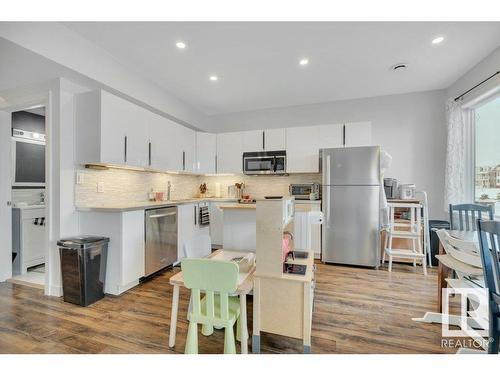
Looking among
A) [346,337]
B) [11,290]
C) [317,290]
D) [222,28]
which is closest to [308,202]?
[317,290]

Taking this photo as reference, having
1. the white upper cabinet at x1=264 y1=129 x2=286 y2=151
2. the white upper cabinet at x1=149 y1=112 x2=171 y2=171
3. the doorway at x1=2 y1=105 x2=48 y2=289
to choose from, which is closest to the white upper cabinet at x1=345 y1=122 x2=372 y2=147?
the white upper cabinet at x1=264 y1=129 x2=286 y2=151

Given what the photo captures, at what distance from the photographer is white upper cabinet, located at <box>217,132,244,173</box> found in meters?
4.37

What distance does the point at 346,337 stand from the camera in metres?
1.75

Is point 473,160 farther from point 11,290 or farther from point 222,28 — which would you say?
point 11,290

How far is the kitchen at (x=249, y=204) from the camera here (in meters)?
1.64

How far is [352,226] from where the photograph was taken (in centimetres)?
340

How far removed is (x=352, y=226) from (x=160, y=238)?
273 centimetres

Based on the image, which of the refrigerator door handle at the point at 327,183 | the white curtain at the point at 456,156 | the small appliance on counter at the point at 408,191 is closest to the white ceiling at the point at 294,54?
the white curtain at the point at 456,156

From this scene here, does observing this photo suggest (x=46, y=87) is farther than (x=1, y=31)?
Yes

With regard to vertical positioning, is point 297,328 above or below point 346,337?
above

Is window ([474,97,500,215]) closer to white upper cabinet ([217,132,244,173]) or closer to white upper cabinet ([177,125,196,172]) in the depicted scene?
white upper cabinet ([217,132,244,173])

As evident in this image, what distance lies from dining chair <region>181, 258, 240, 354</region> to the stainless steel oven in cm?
372

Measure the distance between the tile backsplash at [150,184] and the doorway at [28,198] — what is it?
0.66 m
